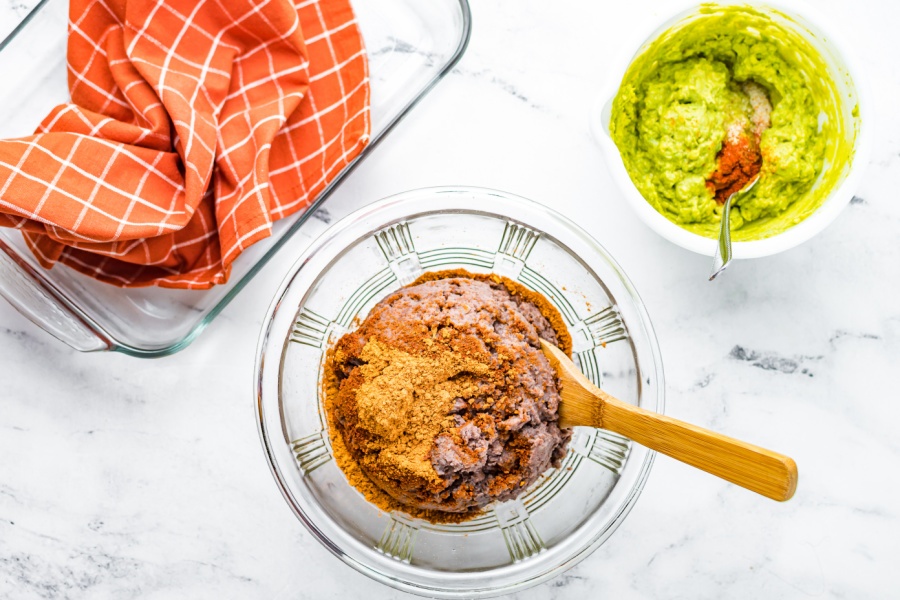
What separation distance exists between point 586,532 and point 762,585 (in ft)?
1.88

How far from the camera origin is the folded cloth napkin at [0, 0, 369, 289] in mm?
1456

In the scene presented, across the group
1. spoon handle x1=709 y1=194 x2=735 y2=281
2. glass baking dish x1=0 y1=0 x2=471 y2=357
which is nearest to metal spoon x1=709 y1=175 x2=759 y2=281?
spoon handle x1=709 y1=194 x2=735 y2=281

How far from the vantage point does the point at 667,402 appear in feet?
5.37

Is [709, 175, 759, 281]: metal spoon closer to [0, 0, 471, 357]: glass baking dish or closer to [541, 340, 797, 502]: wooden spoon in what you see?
[541, 340, 797, 502]: wooden spoon

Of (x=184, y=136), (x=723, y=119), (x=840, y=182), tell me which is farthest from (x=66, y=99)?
(x=840, y=182)

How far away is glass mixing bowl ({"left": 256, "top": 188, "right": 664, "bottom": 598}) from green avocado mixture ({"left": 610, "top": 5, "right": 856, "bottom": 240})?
266 mm

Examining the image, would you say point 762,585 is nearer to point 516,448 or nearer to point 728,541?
point 728,541

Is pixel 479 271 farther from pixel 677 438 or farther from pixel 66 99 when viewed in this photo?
pixel 66 99

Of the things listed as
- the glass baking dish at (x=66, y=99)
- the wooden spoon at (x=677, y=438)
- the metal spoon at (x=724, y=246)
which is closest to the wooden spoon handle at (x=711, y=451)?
the wooden spoon at (x=677, y=438)

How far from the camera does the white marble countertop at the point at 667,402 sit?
163 centimetres

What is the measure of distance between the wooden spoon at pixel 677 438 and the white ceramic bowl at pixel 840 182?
0.34 metres

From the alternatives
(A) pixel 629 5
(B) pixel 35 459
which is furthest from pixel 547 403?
(B) pixel 35 459

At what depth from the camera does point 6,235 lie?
161 centimetres

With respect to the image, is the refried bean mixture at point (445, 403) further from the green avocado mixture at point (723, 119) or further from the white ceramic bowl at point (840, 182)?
the green avocado mixture at point (723, 119)
